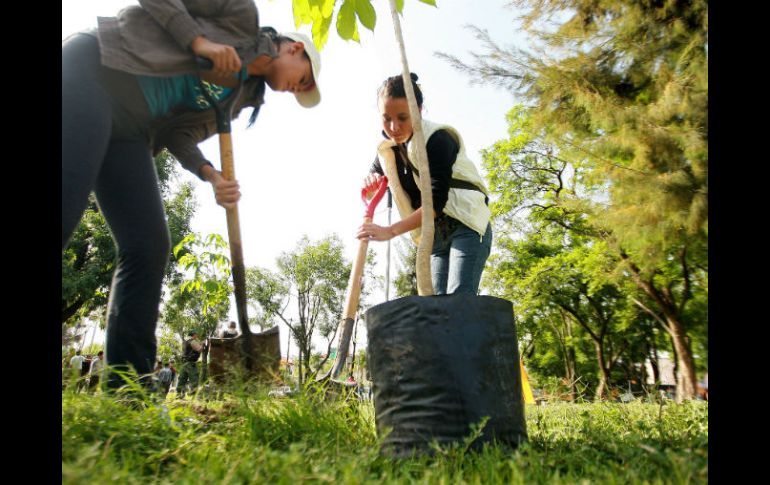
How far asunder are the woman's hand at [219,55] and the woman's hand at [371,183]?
154cm

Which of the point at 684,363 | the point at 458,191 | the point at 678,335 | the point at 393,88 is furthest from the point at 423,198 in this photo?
the point at 678,335

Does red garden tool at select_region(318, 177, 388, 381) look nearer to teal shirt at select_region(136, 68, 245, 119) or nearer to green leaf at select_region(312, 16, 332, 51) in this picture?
green leaf at select_region(312, 16, 332, 51)

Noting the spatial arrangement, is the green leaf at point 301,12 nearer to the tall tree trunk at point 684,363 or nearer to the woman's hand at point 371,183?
the woman's hand at point 371,183

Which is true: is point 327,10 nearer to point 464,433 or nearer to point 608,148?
point 464,433

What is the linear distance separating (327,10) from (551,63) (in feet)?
27.6

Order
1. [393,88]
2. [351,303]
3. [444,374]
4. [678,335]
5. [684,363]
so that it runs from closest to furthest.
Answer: [444,374], [393,88], [351,303], [684,363], [678,335]

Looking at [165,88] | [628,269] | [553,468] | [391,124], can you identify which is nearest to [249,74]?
[165,88]

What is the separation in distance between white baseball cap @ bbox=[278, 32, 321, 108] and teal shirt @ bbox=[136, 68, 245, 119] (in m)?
0.38

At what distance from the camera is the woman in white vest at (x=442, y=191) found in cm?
257

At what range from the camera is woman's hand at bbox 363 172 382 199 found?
338cm

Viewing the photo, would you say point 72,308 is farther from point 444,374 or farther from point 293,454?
point 293,454

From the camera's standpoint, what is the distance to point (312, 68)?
2.24 metres

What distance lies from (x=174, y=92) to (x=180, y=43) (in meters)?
0.22

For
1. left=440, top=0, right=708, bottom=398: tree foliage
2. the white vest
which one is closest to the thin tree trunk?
the white vest
